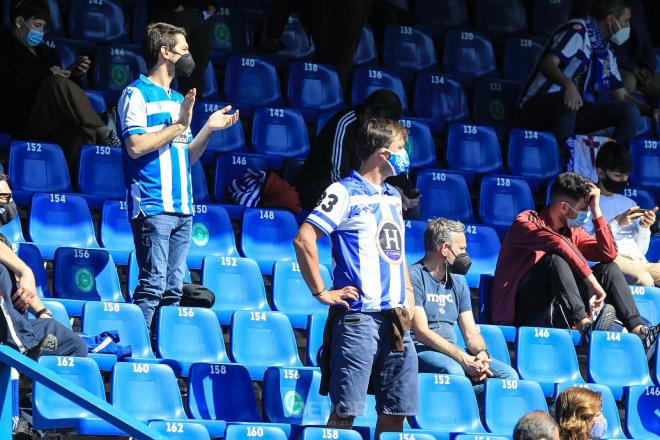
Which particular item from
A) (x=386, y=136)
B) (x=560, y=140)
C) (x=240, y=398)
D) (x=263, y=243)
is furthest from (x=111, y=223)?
(x=560, y=140)

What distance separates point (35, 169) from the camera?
8.47 metres

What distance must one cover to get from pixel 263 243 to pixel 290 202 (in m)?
0.39

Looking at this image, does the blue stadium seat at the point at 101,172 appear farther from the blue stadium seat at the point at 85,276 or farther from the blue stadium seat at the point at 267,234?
the blue stadium seat at the point at 85,276

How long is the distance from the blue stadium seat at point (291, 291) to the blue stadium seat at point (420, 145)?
1935 mm

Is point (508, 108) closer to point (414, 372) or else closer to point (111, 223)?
point (111, 223)

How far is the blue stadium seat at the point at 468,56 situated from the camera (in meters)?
11.0

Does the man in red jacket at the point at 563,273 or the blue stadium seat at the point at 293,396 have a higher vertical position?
the man in red jacket at the point at 563,273

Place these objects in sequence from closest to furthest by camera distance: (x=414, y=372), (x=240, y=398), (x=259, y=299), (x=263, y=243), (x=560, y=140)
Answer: (x=414, y=372) → (x=240, y=398) → (x=259, y=299) → (x=263, y=243) → (x=560, y=140)

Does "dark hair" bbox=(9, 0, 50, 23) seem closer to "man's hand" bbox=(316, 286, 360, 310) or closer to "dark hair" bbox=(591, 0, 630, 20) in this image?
"man's hand" bbox=(316, 286, 360, 310)

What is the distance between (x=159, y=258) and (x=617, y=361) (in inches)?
103

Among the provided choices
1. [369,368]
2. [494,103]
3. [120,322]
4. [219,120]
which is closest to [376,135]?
[369,368]

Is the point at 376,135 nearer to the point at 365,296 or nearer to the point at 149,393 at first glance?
the point at 365,296

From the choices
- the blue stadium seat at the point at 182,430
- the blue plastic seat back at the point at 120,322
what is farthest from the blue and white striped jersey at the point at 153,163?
the blue stadium seat at the point at 182,430

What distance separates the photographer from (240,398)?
22.1ft
